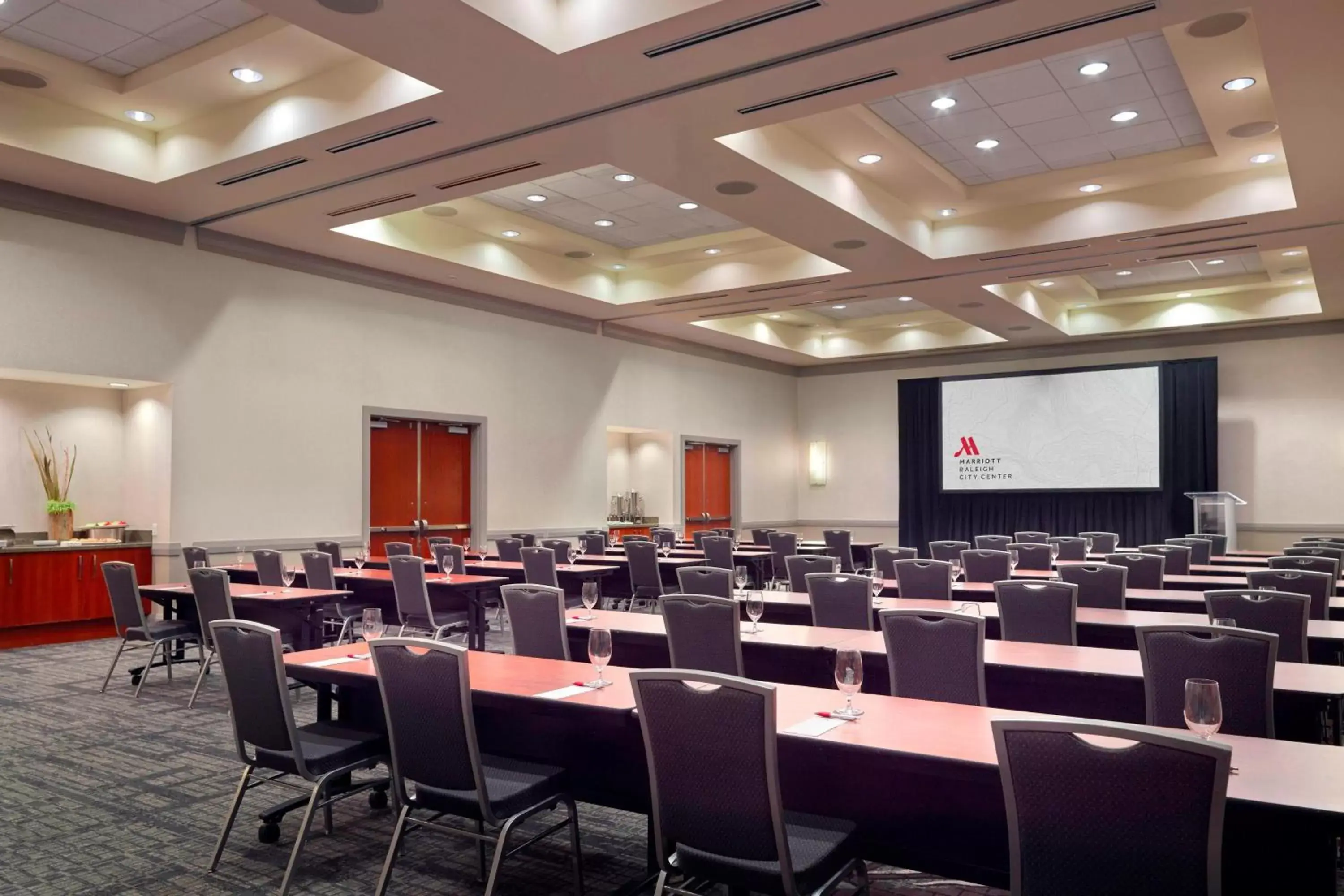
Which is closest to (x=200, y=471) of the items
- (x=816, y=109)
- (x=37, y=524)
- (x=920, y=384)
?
(x=37, y=524)

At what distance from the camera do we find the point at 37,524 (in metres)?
9.51

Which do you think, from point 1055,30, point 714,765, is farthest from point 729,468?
point 714,765

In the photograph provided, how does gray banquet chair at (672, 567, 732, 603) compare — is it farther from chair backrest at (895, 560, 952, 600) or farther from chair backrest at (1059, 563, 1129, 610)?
chair backrest at (1059, 563, 1129, 610)

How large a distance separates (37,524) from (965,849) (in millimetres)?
9592

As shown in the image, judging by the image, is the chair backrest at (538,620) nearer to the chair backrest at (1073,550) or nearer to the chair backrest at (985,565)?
the chair backrest at (985,565)

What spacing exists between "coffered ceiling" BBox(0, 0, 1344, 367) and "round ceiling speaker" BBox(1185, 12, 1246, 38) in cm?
3

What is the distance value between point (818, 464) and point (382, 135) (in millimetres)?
13380

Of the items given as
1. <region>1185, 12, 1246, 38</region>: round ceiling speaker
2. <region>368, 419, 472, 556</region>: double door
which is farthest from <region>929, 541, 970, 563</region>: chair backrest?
<region>368, 419, 472, 556</region>: double door

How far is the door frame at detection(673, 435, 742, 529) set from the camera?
1633 cm

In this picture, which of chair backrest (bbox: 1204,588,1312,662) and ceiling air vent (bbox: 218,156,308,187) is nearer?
chair backrest (bbox: 1204,588,1312,662)

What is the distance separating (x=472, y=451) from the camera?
13.0 meters

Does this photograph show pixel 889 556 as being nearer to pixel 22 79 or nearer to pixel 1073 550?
pixel 1073 550

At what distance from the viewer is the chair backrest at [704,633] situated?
4387 mm

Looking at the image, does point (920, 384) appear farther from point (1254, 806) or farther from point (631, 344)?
point (1254, 806)
